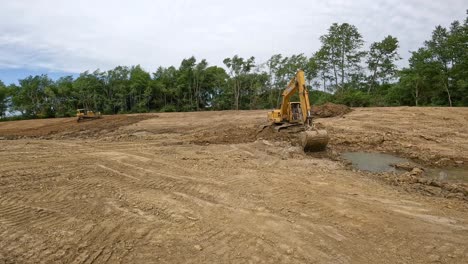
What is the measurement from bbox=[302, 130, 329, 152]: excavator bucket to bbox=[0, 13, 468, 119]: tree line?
70.2ft

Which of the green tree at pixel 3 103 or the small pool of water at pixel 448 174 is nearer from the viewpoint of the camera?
the small pool of water at pixel 448 174

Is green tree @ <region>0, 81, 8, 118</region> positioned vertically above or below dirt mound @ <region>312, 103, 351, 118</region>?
above

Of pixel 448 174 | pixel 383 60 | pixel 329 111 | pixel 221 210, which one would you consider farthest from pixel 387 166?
pixel 383 60

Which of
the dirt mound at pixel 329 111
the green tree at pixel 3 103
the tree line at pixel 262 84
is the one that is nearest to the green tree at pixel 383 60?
the tree line at pixel 262 84

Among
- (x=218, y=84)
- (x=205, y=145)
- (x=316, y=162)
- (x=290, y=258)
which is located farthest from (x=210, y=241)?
(x=218, y=84)

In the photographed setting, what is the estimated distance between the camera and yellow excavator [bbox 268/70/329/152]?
10.4 metres

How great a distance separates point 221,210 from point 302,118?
750 centimetres

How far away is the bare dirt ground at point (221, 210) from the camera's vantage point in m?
4.25

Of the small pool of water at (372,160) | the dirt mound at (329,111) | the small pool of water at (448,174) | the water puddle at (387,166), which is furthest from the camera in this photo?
the dirt mound at (329,111)

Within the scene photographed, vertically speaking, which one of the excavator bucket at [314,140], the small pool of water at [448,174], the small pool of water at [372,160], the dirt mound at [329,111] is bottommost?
the small pool of water at [448,174]

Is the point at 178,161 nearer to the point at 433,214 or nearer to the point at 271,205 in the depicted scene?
the point at 271,205

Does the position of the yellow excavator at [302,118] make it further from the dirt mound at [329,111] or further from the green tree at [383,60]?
the green tree at [383,60]

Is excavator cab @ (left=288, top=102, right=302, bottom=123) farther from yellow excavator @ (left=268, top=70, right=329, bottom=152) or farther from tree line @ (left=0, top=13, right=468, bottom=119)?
tree line @ (left=0, top=13, right=468, bottom=119)

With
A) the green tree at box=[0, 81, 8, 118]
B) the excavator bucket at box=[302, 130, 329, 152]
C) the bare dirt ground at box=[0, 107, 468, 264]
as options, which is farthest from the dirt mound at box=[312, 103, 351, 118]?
the green tree at box=[0, 81, 8, 118]
